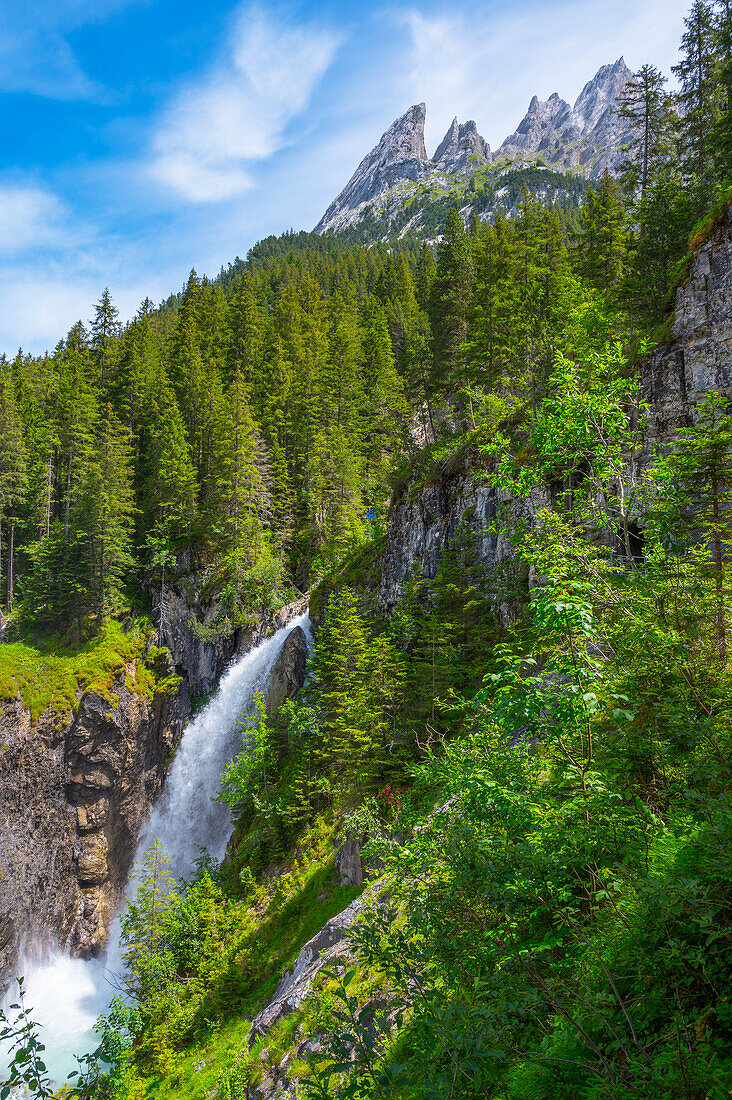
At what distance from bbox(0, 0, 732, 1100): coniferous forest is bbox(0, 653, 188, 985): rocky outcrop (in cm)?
195

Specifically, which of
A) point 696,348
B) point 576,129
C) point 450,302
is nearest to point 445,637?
point 696,348

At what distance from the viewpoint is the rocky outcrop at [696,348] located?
480 inches

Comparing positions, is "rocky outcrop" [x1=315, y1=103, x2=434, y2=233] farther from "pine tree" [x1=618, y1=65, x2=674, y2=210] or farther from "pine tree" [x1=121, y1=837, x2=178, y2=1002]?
"pine tree" [x1=121, y1=837, x2=178, y2=1002]

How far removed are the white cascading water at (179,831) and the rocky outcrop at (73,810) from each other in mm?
767

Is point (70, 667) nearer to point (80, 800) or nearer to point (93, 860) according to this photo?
point (80, 800)

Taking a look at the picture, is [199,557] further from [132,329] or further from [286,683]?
[132,329]

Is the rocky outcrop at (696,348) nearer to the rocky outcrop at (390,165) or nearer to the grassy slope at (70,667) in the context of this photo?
the grassy slope at (70,667)

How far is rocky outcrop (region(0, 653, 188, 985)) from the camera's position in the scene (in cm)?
2133

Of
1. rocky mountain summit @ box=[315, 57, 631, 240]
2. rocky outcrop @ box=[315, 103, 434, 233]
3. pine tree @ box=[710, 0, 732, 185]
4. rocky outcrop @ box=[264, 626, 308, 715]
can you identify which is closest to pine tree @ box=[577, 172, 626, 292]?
pine tree @ box=[710, 0, 732, 185]

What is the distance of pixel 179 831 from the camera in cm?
2372

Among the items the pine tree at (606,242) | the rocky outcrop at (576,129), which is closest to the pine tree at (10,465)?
the pine tree at (606,242)

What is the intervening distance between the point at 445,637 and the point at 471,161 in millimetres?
187275

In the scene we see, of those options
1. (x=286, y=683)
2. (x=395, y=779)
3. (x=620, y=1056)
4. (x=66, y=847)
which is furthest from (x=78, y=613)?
(x=620, y=1056)

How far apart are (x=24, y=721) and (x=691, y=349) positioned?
29.8 m
